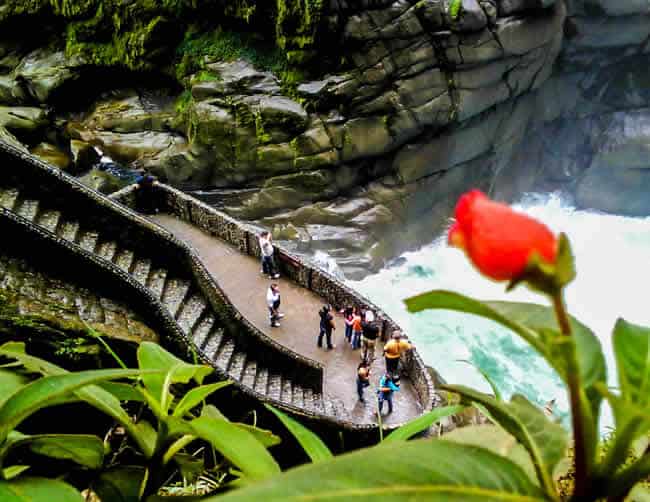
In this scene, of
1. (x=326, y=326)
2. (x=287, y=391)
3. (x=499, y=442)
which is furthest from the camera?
(x=326, y=326)

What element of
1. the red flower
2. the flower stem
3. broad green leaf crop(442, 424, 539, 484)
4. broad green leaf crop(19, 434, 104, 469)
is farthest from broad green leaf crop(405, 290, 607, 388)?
broad green leaf crop(19, 434, 104, 469)

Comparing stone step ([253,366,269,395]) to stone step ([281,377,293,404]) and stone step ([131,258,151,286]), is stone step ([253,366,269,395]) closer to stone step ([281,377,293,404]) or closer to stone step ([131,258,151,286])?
stone step ([281,377,293,404])

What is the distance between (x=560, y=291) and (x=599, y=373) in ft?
0.95

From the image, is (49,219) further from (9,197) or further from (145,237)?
(145,237)

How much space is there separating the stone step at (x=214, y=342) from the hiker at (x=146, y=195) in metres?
3.71

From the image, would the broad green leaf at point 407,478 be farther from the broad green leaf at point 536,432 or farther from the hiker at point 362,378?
the hiker at point 362,378

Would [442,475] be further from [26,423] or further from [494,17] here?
[494,17]

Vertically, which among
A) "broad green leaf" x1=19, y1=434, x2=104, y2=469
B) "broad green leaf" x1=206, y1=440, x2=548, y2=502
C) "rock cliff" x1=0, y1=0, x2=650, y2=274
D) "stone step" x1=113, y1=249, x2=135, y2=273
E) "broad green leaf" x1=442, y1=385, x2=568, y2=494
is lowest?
"broad green leaf" x1=19, y1=434, x2=104, y2=469

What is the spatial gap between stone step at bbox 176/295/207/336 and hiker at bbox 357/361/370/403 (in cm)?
249

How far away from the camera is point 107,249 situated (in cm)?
688

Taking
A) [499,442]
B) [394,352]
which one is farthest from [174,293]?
[499,442]

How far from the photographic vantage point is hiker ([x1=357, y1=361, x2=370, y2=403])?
7.60m

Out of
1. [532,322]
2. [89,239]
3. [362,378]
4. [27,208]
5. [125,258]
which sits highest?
[27,208]

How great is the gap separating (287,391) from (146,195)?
4.90 meters
